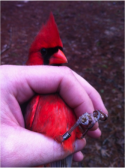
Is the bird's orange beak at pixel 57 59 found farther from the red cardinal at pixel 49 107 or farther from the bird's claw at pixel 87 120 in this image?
the bird's claw at pixel 87 120

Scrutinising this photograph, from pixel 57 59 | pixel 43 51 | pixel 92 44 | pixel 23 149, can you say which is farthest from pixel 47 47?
pixel 92 44

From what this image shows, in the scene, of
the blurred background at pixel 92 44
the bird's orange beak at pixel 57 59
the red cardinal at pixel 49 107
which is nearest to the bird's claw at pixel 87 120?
the red cardinal at pixel 49 107

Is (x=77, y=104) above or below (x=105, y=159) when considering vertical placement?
above

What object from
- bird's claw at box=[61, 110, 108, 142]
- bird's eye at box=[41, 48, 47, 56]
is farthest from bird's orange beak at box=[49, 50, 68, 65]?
bird's claw at box=[61, 110, 108, 142]

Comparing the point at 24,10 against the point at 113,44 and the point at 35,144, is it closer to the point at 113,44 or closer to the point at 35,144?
the point at 113,44

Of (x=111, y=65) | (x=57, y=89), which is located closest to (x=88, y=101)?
(x=57, y=89)

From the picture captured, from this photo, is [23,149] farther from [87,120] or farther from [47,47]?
[47,47]

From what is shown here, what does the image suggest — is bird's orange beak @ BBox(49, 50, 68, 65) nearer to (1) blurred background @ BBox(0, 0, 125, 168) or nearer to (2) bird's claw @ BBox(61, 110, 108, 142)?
(2) bird's claw @ BBox(61, 110, 108, 142)
